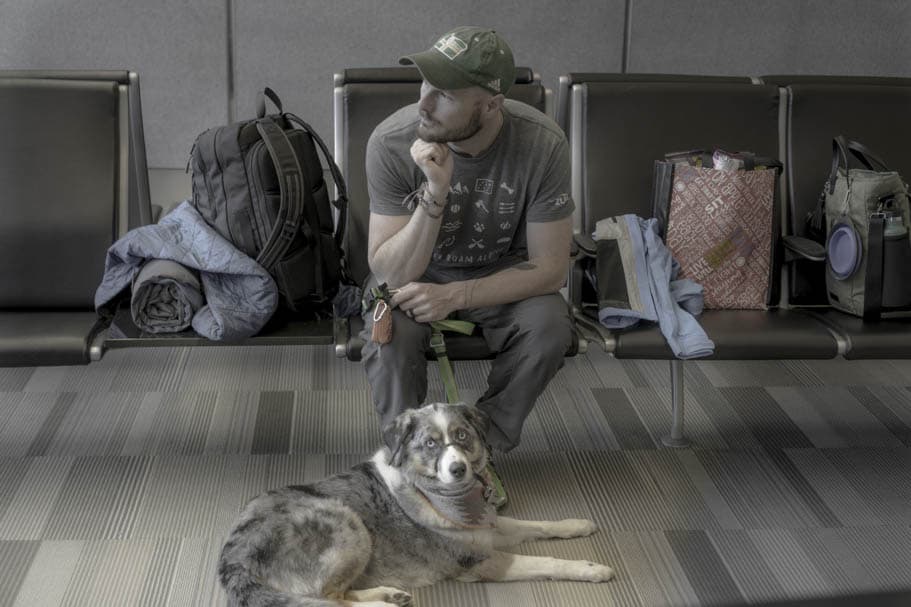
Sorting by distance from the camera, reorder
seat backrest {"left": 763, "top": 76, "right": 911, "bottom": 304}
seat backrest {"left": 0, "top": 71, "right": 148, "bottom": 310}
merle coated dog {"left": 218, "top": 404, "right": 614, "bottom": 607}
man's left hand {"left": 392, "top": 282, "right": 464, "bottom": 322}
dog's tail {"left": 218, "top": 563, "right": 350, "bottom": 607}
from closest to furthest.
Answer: dog's tail {"left": 218, "top": 563, "right": 350, "bottom": 607} → merle coated dog {"left": 218, "top": 404, "right": 614, "bottom": 607} → man's left hand {"left": 392, "top": 282, "right": 464, "bottom": 322} → seat backrest {"left": 0, "top": 71, "right": 148, "bottom": 310} → seat backrest {"left": 763, "top": 76, "right": 911, "bottom": 304}

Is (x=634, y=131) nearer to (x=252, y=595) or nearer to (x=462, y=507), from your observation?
(x=462, y=507)

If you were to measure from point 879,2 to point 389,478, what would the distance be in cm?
303

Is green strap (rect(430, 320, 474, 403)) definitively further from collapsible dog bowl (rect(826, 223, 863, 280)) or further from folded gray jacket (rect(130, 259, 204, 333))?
collapsible dog bowl (rect(826, 223, 863, 280))

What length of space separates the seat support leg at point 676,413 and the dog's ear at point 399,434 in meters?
1.04

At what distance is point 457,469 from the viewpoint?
2480 millimetres

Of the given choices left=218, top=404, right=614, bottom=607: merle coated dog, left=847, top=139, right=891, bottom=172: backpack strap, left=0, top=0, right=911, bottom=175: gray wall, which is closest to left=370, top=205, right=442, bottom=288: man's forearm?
left=218, top=404, right=614, bottom=607: merle coated dog

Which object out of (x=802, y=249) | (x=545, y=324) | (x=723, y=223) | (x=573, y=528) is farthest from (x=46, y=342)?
(x=802, y=249)

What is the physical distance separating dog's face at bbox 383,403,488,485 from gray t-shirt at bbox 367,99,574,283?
583 mm

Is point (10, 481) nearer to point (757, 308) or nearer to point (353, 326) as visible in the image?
point (353, 326)

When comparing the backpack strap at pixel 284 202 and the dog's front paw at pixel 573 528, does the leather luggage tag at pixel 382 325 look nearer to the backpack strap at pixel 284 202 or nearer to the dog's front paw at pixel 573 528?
the backpack strap at pixel 284 202

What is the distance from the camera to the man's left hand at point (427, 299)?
113 inches

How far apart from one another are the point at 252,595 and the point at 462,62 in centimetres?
135

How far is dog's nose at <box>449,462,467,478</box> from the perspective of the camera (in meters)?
2.48

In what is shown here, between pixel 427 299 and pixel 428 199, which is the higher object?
pixel 428 199
